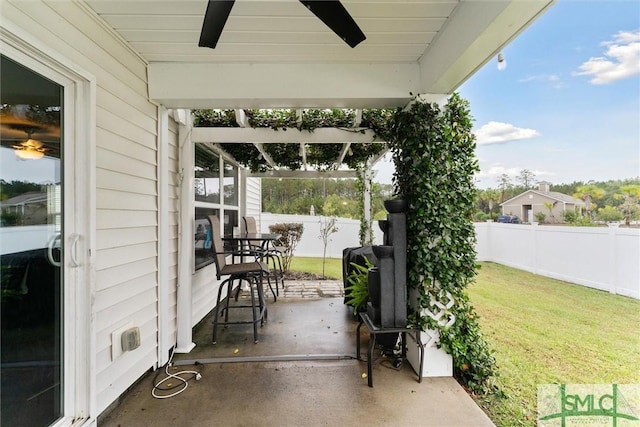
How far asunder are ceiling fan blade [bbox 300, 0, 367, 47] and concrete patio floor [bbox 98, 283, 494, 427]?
2268 mm

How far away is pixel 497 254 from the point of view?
22.3 feet

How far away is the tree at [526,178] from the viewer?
6231 millimetres

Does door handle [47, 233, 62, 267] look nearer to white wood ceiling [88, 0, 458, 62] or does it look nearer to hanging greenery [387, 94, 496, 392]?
white wood ceiling [88, 0, 458, 62]

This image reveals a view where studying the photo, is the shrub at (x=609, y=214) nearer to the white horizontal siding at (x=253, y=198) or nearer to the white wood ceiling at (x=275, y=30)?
the white wood ceiling at (x=275, y=30)

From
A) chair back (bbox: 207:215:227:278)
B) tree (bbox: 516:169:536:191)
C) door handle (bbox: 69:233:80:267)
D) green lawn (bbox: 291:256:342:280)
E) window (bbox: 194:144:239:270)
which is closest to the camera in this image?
door handle (bbox: 69:233:80:267)

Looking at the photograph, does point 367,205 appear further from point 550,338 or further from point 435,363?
point 435,363

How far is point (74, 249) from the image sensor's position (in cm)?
170

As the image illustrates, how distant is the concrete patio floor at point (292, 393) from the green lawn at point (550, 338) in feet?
1.44

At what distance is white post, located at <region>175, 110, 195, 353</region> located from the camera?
2914 mm

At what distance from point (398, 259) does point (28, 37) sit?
2.57 metres

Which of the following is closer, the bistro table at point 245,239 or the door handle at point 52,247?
the door handle at point 52,247

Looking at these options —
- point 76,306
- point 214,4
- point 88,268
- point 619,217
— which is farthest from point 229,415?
point 619,217

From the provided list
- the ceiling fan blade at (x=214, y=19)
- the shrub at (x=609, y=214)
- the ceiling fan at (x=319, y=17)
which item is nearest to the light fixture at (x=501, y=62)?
the ceiling fan at (x=319, y=17)

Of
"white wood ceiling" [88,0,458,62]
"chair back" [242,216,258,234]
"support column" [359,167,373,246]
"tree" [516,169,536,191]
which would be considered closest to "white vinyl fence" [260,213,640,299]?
"support column" [359,167,373,246]
